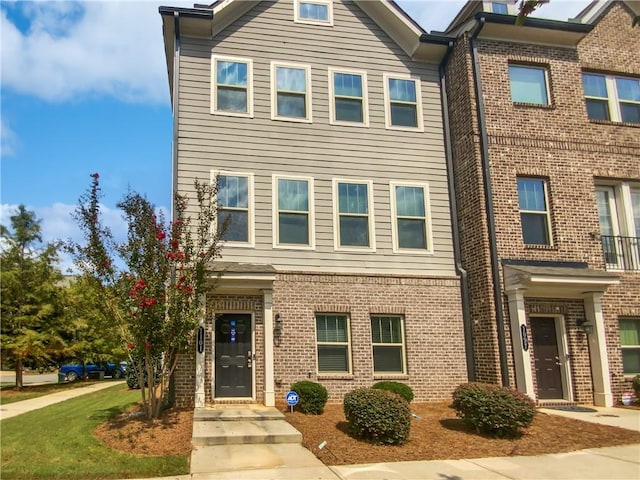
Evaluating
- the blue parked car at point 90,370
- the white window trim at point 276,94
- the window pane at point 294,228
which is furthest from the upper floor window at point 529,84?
the blue parked car at point 90,370

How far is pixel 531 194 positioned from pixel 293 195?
600cm

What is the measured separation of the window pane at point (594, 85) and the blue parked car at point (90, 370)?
21.8 m

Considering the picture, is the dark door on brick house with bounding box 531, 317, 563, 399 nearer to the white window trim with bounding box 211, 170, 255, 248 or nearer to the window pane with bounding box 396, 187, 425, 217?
the window pane with bounding box 396, 187, 425, 217

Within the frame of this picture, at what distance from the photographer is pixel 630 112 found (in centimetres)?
1477

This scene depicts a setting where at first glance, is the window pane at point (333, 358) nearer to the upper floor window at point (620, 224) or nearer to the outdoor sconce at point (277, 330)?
the outdoor sconce at point (277, 330)

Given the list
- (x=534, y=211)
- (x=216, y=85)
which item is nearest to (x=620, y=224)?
(x=534, y=211)

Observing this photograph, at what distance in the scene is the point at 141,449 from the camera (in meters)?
8.07

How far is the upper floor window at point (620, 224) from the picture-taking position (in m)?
13.7

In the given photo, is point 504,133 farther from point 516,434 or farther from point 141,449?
point 141,449

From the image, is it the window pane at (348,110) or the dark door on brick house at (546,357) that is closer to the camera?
the dark door on brick house at (546,357)

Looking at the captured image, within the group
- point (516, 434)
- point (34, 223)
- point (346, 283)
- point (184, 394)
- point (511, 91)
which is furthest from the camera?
point (34, 223)

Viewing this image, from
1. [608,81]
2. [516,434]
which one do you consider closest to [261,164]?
[516,434]

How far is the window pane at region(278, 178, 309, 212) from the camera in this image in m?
13.0

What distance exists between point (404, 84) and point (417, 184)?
9.35 ft
